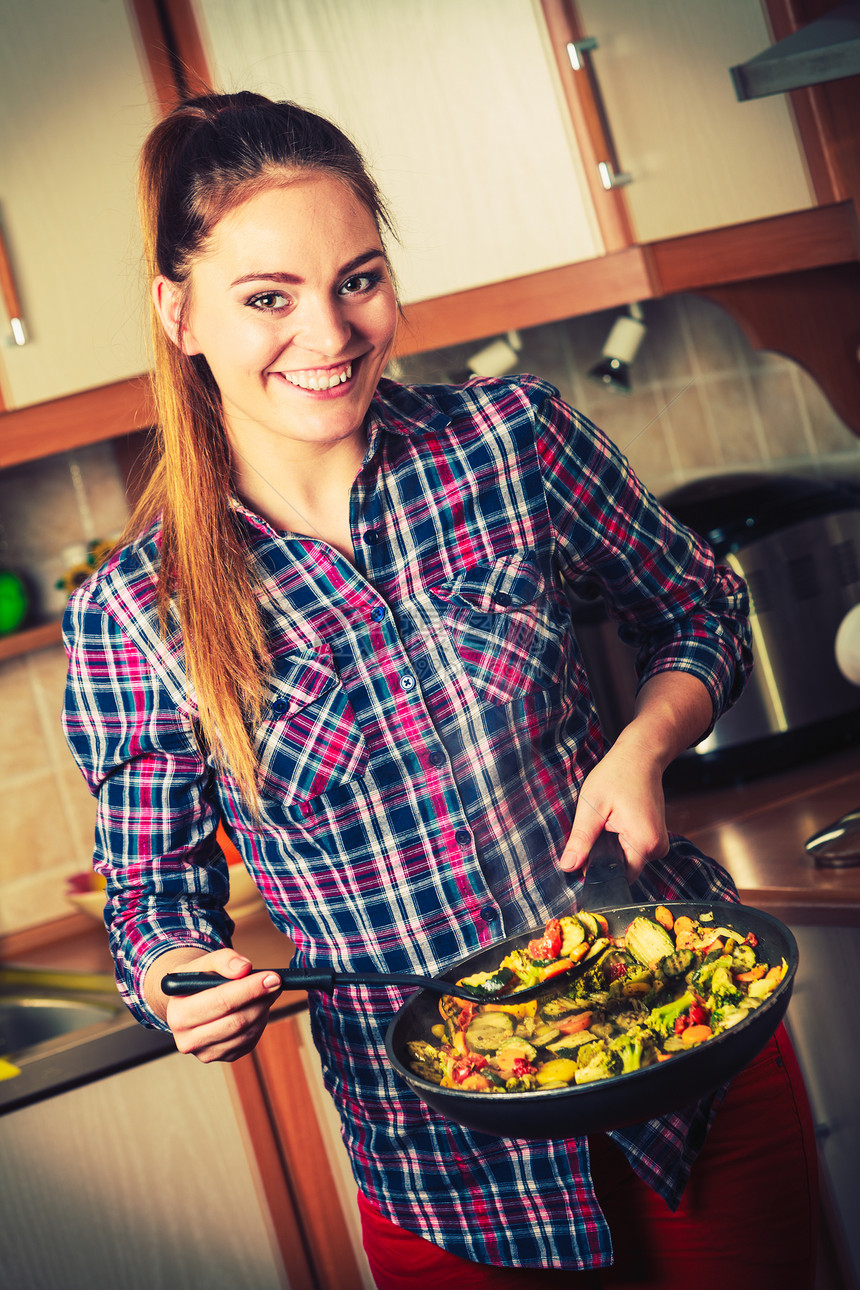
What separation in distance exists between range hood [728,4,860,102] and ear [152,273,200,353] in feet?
1.97

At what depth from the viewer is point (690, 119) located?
4.28 feet

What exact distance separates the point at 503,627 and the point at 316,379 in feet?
0.67

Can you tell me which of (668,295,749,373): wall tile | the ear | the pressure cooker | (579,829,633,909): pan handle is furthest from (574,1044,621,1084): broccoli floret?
(668,295,749,373): wall tile

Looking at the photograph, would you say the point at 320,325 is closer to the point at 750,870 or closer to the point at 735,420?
the point at 750,870

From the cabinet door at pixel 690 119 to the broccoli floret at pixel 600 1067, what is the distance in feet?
3.20

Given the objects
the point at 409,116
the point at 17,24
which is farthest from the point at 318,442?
the point at 17,24

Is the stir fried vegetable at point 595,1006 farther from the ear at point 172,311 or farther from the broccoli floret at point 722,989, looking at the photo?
the ear at point 172,311

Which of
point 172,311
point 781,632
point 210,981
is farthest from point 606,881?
point 781,632

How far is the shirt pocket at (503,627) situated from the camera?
0.79 metres

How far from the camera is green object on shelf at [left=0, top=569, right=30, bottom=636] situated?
5.35ft

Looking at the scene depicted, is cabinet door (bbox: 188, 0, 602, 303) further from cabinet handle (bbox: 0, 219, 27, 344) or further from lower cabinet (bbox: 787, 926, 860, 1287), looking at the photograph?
lower cabinet (bbox: 787, 926, 860, 1287)

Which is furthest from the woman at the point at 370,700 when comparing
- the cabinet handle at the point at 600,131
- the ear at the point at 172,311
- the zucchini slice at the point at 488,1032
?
the cabinet handle at the point at 600,131

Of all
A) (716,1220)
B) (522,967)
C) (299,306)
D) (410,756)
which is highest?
(299,306)

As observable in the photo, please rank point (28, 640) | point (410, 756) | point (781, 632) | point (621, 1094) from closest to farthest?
point (621, 1094) → point (410, 756) → point (781, 632) → point (28, 640)
